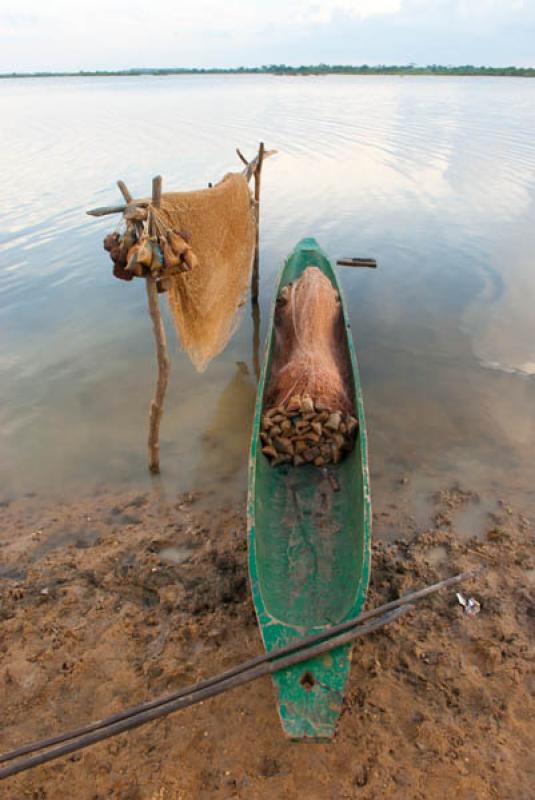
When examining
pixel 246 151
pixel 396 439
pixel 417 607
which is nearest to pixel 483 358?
pixel 396 439

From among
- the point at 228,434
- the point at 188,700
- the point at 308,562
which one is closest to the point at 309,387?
the point at 228,434

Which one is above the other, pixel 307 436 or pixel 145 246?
pixel 145 246

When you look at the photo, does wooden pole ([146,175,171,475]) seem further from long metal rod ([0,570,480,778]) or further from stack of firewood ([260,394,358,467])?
long metal rod ([0,570,480,778])

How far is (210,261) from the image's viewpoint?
543cm

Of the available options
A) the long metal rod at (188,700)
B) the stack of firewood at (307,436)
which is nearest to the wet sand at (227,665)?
the long metal rod at (188,700)

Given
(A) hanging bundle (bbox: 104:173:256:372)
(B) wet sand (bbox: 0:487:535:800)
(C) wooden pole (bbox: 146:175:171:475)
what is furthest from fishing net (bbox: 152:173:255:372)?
(B) wet sand (bbox: 0:487:535:800)

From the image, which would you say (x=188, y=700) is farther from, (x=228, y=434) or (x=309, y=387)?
(x=228, y=434)

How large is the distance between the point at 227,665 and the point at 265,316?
6.39m

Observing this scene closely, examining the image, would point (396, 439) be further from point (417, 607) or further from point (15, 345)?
point (15, 345)

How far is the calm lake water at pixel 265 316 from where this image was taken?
5602 mm

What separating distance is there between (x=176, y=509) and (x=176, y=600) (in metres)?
1.16

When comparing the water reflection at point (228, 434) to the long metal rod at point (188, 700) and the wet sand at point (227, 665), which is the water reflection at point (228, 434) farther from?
the long metal rod at point (188, 700)

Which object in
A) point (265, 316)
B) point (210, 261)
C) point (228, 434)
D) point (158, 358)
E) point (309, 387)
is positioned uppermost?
point (210, 261)

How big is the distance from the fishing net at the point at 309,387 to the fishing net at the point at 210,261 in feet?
2.52
